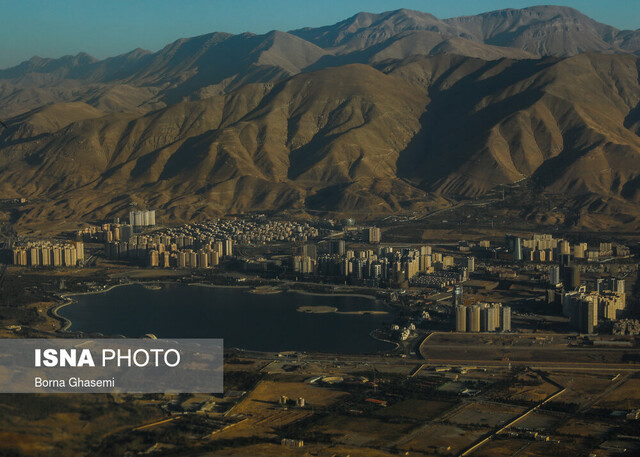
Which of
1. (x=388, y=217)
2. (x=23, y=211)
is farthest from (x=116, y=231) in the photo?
(x=388, y=217)

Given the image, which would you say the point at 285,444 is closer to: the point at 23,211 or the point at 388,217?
the point at 388,217

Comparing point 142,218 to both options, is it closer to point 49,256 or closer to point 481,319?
point 49,256

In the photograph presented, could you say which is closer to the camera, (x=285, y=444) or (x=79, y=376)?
(x=285, y=444)

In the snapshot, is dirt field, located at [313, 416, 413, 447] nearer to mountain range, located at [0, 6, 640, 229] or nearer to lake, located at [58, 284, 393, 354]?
lake, located at [58, 284, 393, 354]

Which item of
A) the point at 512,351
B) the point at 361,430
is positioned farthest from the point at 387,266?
the point at 361,430

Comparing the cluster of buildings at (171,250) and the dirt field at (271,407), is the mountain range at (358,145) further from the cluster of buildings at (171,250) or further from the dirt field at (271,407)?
the dirt field at (271,407)

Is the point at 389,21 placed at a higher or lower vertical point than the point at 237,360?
higher
